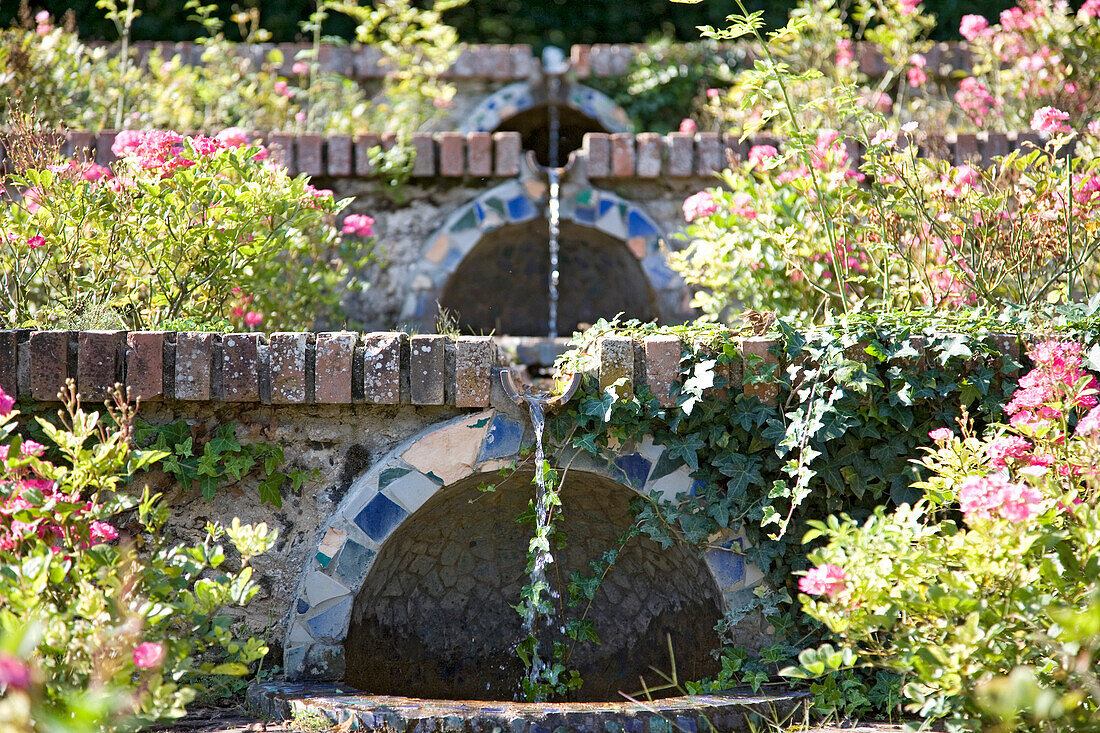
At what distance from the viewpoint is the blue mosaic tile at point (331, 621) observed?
123 inches

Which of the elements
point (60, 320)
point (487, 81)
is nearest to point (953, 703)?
point (60, 320)

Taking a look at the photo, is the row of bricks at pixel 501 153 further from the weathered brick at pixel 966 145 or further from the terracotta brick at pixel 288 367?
the terracotta brick at pixel 288 367

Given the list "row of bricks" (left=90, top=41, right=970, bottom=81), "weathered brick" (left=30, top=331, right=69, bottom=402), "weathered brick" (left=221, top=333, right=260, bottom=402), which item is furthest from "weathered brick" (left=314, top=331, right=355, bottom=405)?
"row of bricks" (left=90, top=41, right=970, bottom=81)

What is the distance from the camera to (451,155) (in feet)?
17.0

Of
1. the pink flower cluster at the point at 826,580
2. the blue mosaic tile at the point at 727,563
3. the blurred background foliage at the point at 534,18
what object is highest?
the blurred background foliage at the point at 534,18

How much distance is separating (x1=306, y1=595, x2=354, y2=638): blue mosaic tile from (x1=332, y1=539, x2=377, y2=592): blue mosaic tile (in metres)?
0.05

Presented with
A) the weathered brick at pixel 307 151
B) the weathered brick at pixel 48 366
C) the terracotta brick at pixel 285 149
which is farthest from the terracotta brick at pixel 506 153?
the weathered brick at pixel 48 366

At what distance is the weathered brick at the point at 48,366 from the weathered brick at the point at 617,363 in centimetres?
157

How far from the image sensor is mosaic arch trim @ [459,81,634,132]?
6582mm

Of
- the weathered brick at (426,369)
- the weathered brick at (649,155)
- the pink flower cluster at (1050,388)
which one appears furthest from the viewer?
the weathered brick at (649,155)

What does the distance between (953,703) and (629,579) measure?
1.56m

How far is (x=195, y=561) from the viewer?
7.76 ft

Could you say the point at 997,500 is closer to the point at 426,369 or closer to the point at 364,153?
the point at 426,369

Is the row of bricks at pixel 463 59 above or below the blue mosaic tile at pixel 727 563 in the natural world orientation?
above
